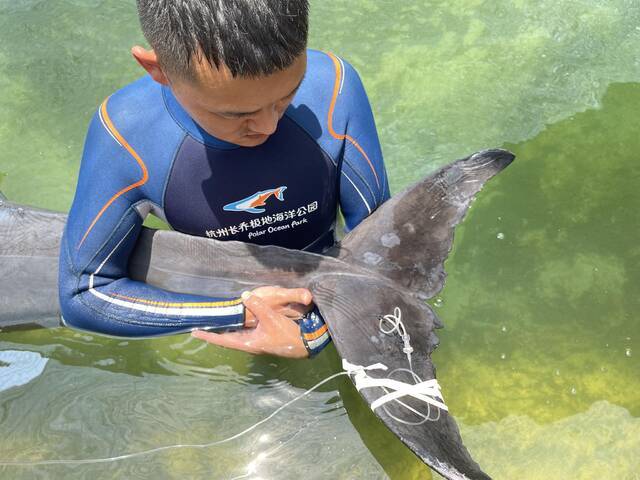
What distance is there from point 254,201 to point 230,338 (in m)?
0.47

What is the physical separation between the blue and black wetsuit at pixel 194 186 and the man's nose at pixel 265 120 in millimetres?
329

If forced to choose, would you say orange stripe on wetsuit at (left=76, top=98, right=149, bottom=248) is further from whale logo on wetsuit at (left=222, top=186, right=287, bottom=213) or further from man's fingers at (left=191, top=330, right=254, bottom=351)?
man's fingers at (left=191, top=330, right=254, bottom=351)

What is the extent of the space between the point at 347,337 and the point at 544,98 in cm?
194

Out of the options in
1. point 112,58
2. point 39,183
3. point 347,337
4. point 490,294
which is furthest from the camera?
point 112,58

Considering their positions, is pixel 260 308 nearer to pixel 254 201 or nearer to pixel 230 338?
pixel 230 338

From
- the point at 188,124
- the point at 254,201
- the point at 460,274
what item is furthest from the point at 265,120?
the point at 460,274

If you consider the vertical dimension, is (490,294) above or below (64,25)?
below

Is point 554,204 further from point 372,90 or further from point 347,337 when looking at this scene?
point 347,337

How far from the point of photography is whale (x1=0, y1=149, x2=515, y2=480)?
2.33 meters

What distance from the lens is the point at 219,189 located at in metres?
2.51

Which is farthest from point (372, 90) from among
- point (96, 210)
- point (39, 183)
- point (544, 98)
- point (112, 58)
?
point (96, 210)

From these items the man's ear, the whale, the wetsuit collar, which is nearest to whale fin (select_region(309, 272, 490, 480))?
the whale

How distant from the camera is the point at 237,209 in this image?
2584 mm

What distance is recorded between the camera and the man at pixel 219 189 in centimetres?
242
